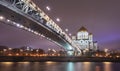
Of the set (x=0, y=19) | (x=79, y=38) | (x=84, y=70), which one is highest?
(x=79, y=38)

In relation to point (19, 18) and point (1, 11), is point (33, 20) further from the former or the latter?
point (1, 11)

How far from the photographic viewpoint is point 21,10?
32.7 m

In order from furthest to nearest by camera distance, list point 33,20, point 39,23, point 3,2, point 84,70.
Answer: point 84,70 < point 39,23 < point 33,20 < point 3,2

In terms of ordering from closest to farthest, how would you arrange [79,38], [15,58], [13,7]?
[13,7] → [15,58] → [79,38]

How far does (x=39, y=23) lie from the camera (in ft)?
144

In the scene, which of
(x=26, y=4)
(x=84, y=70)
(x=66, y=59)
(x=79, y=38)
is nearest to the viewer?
(x=26, y=4)

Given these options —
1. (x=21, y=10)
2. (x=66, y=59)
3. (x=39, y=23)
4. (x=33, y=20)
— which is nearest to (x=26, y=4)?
(x=21, y=10)

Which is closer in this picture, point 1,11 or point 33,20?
point 1,11

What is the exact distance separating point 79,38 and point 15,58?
102985 mm

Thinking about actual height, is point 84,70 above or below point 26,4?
below

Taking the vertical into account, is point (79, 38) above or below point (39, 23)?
above

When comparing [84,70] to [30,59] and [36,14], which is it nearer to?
[36,14]

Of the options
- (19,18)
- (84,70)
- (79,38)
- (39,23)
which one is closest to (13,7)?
(19,18)

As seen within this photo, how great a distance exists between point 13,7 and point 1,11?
6.08 ft
